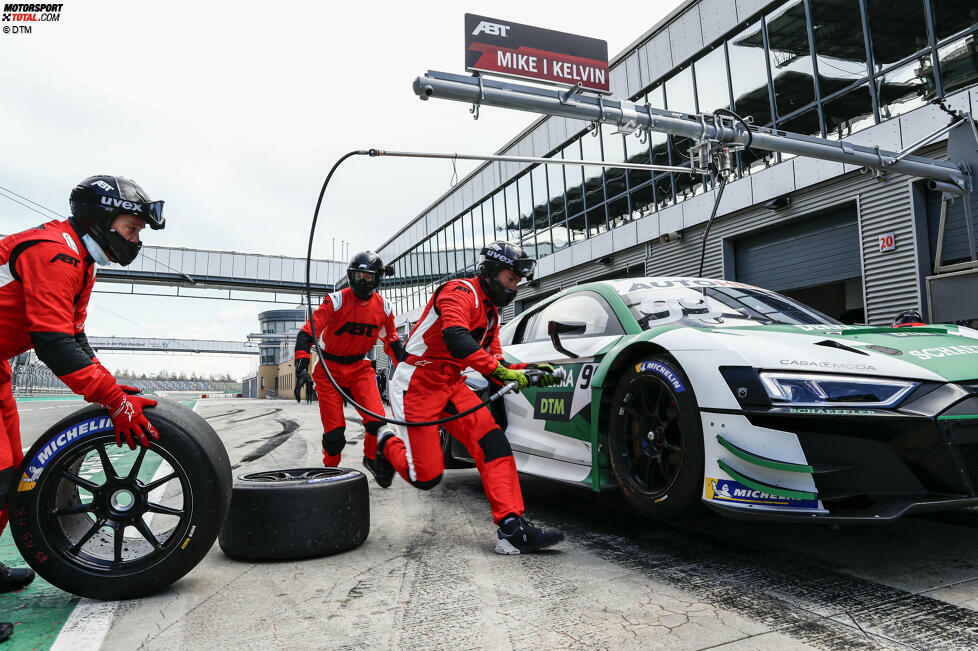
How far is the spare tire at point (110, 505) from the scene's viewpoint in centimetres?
256

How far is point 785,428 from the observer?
259 cm

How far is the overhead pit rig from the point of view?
→ 23.1ft

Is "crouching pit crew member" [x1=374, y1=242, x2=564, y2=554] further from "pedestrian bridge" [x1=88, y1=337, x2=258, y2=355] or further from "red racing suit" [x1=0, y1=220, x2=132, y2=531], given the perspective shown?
"pedestrian bridge" [x1=88, y1=337, x2=258, y2=355]

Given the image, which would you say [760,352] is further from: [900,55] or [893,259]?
[900,55]

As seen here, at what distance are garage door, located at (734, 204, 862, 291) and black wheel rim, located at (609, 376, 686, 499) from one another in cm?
926

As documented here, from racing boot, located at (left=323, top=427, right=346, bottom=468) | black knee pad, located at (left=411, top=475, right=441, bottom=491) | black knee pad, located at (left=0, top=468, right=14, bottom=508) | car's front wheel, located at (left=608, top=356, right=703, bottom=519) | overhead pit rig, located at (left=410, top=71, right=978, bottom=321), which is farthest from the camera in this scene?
overhead pit rig, located at (left=410, top=71, right=978, bottom=321)

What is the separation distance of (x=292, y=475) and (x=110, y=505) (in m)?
1.03

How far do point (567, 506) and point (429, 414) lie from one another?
4.04 feet

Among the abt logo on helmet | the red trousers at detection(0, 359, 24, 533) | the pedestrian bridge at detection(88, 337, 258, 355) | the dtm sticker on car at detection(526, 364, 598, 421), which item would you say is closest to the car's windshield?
the dtm sticker on car at detection(526, 364, 598, 421)

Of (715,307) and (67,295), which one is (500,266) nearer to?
(715,307)

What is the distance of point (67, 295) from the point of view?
8.35 feet

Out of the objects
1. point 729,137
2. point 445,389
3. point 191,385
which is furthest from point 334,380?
point 191,385

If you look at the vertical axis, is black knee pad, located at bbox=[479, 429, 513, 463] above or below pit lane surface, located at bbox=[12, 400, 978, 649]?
above

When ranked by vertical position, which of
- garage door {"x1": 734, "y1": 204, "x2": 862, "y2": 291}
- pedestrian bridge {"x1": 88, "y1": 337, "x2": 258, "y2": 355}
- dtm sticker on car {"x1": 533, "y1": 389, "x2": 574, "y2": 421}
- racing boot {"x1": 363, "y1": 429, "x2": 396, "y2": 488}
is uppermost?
pedestrian bridge {"x1": 88, "y1": 337, "x2": 258, "y2": 355}
